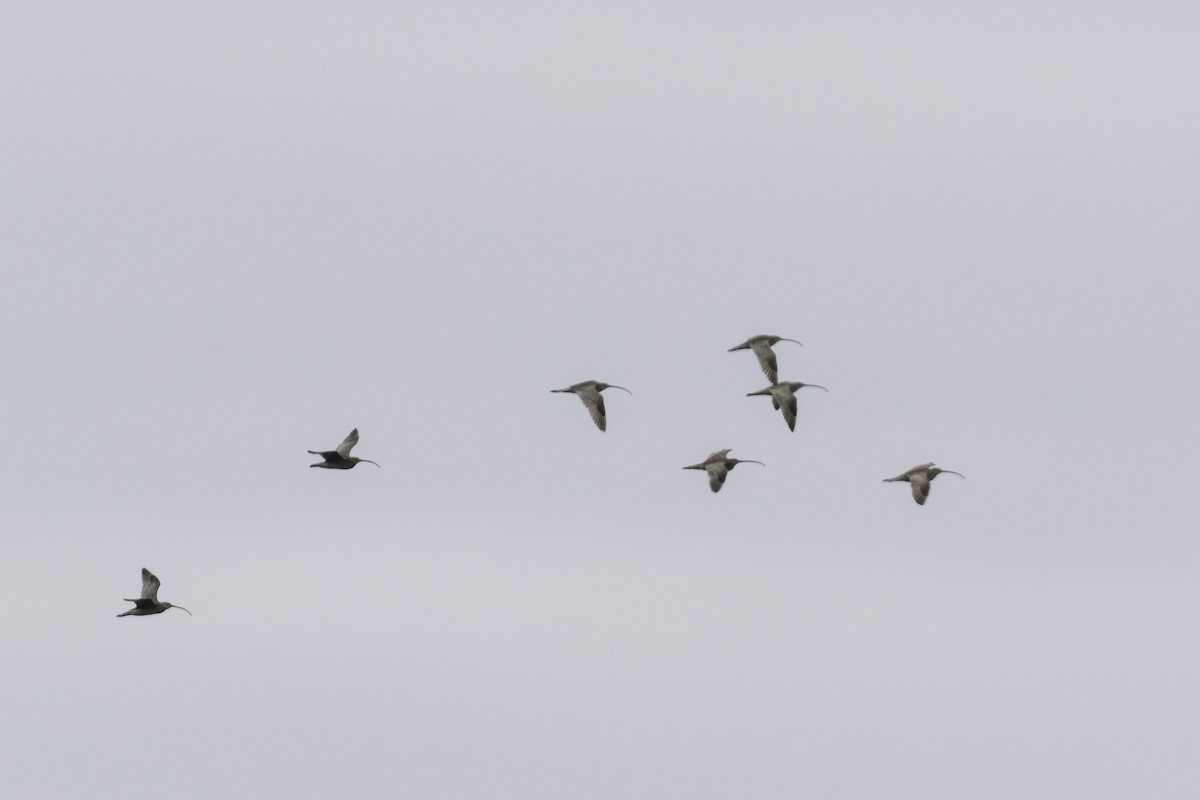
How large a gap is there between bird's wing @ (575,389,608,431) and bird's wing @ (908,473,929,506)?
1343 centimetres

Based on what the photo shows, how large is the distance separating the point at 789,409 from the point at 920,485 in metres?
6.53

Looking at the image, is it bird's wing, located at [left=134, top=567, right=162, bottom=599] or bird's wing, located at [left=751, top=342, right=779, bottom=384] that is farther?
bird's wing, located at [left=751, top=342, right=779, bottom=384]

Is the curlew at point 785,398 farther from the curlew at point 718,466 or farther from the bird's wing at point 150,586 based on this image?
the bird's wing at point 150,586

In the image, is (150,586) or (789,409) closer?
(150,586)

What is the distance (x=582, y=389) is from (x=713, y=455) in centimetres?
699

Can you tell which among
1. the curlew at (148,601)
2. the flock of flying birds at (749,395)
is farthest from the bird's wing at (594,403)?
the curlew at (148,601)

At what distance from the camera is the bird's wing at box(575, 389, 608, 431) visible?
118900mm

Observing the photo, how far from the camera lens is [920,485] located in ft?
397

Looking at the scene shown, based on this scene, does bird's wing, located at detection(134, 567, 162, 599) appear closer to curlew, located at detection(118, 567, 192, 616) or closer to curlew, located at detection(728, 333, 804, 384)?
curlew, located at detection(118, 567, 192, 616)

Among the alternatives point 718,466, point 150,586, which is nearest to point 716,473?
point 718,466

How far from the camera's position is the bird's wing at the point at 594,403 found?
11890cm

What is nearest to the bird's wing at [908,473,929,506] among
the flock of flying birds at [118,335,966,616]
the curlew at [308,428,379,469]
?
the flock of flying birds at [118,335,966,616]

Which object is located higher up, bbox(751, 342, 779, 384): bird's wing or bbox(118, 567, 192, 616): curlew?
bbox(751, 342, 779, 384): bird's wing

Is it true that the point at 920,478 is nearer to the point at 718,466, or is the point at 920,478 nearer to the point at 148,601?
the point at 718,466
